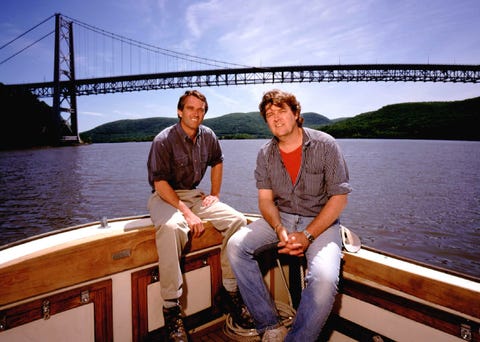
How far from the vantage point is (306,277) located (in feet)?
5.21

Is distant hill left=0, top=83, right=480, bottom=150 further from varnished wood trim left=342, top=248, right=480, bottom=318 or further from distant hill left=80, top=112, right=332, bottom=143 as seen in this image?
varnished wood trim left=342, top=248, right=480, bottom=318

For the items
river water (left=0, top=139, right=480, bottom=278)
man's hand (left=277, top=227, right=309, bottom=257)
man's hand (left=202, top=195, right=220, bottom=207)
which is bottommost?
river water (left=0, top=139, right=480, bottom=278)

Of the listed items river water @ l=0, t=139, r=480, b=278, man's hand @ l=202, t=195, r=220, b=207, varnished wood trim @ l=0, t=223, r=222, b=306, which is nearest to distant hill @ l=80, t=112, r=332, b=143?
river water @ l=0, t=139, r=480, b=278

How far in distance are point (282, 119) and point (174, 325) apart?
153 centimetres

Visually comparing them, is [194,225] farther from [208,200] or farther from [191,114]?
[191,114]

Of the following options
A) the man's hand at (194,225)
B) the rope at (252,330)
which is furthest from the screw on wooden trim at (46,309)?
the rope at (252,330)

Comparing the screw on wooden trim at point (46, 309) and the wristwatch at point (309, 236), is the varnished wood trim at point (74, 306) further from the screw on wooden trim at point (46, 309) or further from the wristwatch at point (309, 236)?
the wristwatch at point (309, 236)

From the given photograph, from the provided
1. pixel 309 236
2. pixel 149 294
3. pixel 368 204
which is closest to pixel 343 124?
pixel 368 204

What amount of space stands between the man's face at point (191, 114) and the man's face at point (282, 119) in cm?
66

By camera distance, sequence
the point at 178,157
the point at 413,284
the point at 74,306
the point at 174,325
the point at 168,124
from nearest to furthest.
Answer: the point at 413,284
the point at 74,306
the point at 174,325
the point at 178,157
the point at 168,124

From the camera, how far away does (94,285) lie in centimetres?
160

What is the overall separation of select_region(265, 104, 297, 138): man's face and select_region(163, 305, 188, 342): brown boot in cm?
135

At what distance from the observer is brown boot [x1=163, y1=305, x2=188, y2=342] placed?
171cm

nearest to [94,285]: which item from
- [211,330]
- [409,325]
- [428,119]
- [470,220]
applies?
[211,330]
